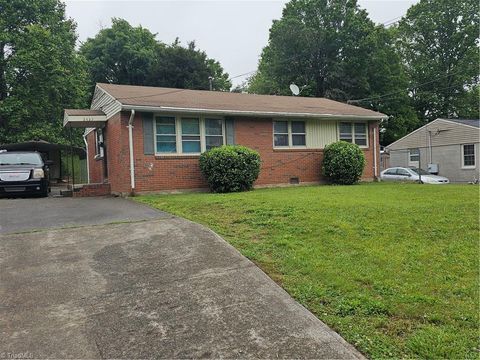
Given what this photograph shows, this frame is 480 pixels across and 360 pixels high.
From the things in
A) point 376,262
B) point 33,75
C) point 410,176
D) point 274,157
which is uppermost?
point 33,75

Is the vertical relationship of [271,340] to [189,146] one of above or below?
below

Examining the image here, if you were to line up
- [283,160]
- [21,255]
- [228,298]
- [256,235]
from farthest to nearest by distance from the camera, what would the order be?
[283,160]
[256,235]
[21,255]
[228,298]

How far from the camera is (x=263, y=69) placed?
4153cm

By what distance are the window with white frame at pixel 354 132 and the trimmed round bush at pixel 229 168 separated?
5.45 meters

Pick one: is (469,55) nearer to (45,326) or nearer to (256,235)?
(256,235)

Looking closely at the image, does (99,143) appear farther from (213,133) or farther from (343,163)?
(343,163)

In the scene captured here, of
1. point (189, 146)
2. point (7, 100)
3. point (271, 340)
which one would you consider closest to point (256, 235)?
point (271, 340)

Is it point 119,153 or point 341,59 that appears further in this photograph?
point 341,59

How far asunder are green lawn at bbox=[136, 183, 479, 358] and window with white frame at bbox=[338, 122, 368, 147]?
834 centimetres

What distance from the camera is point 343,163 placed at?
50.5 feet

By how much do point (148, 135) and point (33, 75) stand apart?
16545 mm

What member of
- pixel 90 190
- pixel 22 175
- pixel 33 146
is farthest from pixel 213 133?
pixel 33 146

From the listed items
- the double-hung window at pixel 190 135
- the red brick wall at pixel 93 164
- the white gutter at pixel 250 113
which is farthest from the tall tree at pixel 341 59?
the double-hung window at pixel 190 135

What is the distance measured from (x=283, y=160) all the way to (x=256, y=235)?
9.20 metres
